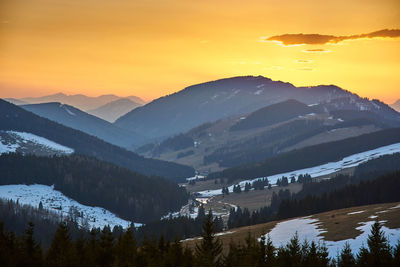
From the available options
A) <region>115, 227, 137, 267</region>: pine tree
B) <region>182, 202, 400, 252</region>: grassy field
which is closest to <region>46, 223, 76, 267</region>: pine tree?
<region>115, 227, 137, 267</region>: pine tree

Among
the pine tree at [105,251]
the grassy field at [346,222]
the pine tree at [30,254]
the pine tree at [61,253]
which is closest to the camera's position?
the pine tree at [61,253]

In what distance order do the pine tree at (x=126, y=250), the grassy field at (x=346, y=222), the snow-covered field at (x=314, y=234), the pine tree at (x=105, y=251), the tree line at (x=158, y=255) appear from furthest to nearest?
the grassy field at (x=346, y=222) < the snow-covered field at (x=314, y=234) < the pine tree at (x=105, y=251) < the pine tree at (x=126, y=250) < the tree line at (x=158, y=255)

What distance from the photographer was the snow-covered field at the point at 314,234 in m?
87.1

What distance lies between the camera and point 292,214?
513 ft

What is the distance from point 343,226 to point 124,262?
52507 millimetres

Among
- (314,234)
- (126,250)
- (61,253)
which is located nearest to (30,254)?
(61,253)

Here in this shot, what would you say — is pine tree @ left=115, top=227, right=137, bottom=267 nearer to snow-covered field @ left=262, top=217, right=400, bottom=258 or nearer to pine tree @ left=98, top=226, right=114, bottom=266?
pine tree @ left=98, top=226, right=114, bottom=266

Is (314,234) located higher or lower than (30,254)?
lower

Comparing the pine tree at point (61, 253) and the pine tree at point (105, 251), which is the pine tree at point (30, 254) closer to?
the pine tree at point (61, 253)

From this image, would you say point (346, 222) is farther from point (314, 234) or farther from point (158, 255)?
point (158, 255)

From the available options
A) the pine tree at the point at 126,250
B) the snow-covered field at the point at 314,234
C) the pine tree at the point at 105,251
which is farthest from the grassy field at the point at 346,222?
the pine tree at the point at 105,251

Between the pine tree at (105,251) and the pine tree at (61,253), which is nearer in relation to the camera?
the pine tree at (61,253)

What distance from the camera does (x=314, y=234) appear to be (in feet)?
341

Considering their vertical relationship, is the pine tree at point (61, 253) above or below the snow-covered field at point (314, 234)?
above
